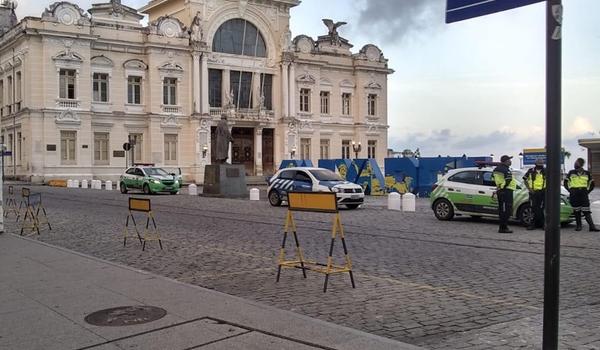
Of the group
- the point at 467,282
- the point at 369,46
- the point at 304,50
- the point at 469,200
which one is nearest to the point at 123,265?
the point at 467,282

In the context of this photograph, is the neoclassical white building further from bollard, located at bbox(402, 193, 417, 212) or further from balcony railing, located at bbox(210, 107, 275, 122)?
bollard, located at bbox(402, 193, 417, 212)

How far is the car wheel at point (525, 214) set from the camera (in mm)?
17206

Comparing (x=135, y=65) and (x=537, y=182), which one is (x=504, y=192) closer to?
(x=537, y=182)

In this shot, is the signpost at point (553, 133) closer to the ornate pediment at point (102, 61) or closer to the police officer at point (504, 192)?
the police officer at point (504, 192)

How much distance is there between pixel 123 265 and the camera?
10.6 meters

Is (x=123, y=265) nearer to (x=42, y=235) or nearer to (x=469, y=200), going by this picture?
(x=42, y=235)

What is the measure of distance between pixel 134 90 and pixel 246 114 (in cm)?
1089

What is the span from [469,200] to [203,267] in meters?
10.5

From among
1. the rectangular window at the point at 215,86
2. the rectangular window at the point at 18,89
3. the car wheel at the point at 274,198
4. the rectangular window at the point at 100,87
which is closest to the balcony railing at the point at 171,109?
the rectangular window at the point at 215,86

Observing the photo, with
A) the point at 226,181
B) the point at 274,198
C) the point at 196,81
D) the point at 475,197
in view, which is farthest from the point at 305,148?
the point at 475,197

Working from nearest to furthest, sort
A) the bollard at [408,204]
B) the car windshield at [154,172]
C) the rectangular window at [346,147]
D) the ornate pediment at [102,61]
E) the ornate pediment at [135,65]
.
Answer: the bollard at [408,204], the car windshield at [154,172], the ornate pediment at [102,61], the ornate pediment at [135,65], the rectangular window at [346,147]

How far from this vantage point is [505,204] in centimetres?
1614

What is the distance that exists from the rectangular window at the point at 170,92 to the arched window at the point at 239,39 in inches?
219

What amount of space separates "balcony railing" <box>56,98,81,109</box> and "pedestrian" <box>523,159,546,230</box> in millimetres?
44532
